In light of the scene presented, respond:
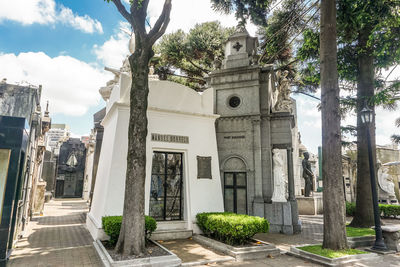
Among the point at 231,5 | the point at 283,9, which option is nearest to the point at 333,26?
the point at 231,5

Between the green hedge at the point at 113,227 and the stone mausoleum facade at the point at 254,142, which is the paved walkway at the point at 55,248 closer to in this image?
the green hedge at the point at 113,227

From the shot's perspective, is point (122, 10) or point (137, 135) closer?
point (137, 135)

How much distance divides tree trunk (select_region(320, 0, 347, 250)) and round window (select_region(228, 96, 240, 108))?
→ 4666mm

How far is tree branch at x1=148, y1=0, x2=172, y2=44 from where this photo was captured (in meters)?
6.77

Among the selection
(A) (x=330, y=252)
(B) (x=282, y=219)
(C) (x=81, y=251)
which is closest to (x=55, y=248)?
(C) (x=81, y=251)

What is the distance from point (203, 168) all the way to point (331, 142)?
4584mm

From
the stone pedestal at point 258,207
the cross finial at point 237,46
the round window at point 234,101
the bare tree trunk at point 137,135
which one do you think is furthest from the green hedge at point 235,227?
the cross finial at point 237,46

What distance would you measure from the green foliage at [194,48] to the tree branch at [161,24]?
11.9 m

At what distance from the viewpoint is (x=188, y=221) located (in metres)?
8.91

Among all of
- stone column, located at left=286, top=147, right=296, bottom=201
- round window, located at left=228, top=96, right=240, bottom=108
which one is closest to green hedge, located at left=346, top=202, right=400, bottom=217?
stone column, located at left=286, top=147, right=296, bottom=201

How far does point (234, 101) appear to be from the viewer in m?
12.2

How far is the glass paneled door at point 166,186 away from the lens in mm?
9062

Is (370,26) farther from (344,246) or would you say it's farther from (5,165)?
(5,165)

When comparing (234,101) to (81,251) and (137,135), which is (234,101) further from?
(81,251)
